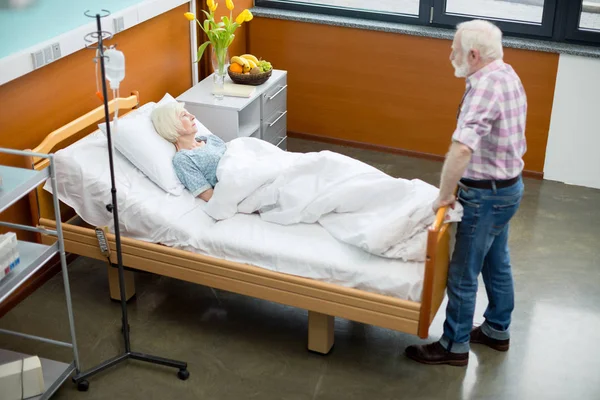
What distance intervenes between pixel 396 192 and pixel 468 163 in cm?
50

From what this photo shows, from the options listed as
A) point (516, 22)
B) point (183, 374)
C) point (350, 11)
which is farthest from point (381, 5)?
point (183, 374)

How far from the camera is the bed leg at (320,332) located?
3475mm

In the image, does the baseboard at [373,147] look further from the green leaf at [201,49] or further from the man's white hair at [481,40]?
the man's white hair at [481,40]

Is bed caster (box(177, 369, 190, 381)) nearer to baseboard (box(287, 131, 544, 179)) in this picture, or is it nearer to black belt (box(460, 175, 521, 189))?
black belt (box(460, 175, 521, 189))

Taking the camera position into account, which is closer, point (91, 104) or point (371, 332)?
point (371, 332)

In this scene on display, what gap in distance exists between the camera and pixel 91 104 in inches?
164

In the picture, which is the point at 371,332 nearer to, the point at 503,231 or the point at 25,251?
the point at 503,231

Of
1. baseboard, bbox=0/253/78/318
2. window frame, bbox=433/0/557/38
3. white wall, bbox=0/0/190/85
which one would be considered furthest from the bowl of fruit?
baseboard, bbox=0/253/78/318

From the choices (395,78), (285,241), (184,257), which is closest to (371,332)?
(285,241)

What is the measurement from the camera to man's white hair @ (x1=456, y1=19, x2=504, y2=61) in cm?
307

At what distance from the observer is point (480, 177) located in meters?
3.20

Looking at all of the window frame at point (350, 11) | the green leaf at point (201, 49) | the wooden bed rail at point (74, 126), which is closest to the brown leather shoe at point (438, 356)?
the wooden bed rail at point (74, 126)

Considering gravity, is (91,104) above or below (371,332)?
above

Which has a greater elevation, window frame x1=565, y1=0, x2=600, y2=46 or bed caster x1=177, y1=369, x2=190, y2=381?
window frame x1=565, y1=0, x2=600, y2=46
